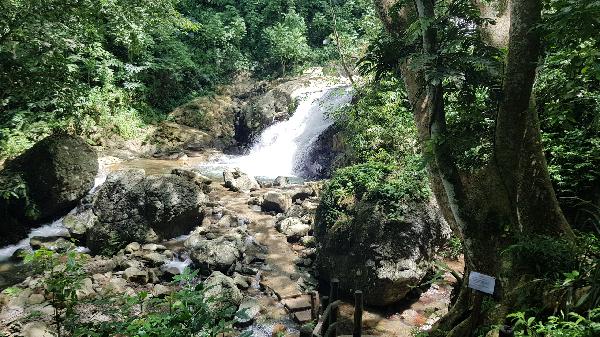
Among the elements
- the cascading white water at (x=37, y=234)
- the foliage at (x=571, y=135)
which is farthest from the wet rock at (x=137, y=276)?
the foliage at (x=571, y=135)

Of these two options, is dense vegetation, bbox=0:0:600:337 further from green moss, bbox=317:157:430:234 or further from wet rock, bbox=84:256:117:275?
wet rock, bbox=84:256:117:275

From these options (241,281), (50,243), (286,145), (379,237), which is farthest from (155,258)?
(286,145)

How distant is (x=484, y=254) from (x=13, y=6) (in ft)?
25.0

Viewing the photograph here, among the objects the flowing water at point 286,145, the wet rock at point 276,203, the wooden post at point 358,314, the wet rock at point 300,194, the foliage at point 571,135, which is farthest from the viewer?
the flowing water at point 286,145

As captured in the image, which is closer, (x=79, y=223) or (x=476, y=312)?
(x=476, y=312)

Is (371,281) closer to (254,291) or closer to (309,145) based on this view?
(254,291)

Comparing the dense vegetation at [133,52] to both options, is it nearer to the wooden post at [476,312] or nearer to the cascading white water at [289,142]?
the cascading white water at [289,142]

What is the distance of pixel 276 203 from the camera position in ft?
35.7

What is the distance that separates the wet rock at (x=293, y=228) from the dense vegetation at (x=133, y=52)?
5.45 meters

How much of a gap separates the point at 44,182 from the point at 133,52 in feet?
33.8

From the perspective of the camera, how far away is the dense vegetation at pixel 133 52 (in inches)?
260

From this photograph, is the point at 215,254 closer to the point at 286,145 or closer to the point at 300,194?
the point at 300,194

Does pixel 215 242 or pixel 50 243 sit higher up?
pixel 215 242

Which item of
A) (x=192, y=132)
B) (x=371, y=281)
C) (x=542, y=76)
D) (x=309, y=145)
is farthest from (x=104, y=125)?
(x=542, y=76)
